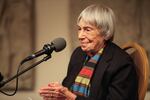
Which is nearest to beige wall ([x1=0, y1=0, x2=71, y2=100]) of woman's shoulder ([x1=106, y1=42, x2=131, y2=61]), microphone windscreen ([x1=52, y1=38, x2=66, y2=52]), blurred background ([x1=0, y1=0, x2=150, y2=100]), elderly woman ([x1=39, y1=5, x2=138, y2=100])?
blurred background ([x1=0, y1=0, x2=150, y2=100])

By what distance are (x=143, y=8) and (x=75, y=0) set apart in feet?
1.79

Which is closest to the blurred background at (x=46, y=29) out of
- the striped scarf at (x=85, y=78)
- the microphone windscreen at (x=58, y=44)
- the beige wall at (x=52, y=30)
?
the beige wall at (x=52, y=30)

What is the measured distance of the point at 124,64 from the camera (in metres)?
1.58

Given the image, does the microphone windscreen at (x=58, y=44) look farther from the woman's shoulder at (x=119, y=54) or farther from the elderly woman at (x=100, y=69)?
the woman's shoulder at (x=119, y=54)

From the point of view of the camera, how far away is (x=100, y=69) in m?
1.65

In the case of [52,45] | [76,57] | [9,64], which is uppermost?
[52,45]

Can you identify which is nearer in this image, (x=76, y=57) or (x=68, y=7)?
(x=76, y=57)

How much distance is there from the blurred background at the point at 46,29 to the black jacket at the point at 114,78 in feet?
2.75

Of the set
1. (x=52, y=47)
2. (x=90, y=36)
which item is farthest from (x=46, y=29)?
(x=52, y=47)

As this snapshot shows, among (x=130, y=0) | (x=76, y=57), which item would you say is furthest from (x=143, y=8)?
(x=76, y=57)

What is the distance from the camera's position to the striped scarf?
170cm

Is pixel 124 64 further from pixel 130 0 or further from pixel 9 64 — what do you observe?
pixel 9 64

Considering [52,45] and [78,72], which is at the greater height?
[52,45]

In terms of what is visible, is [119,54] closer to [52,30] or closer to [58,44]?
[58,44]
